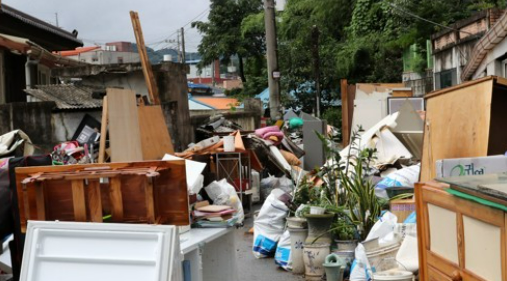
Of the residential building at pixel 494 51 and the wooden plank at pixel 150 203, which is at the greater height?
the residential building at pixel 494 51

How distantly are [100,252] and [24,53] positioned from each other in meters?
11.6

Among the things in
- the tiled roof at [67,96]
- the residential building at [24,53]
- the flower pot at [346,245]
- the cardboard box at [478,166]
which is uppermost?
the residential building at [24,53]

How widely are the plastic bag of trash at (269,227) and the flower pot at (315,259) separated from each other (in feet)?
3.74

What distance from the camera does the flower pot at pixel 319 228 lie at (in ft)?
25.1

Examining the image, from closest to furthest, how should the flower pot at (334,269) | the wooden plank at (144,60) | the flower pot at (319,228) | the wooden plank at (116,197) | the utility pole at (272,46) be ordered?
the wooden plank at (116,197) → the flower pot at (334,269) → the flower pot at (319,228) → the wooden plank at (144,60) → the utility pole at (272,46)

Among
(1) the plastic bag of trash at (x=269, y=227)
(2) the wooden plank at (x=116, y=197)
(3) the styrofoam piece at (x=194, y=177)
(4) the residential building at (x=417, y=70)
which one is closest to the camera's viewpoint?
(2) the wooden plank at (x=116, y=197)

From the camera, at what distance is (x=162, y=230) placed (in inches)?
159

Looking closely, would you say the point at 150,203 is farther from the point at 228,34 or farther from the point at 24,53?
the point at 228,34

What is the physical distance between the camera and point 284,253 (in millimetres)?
8172

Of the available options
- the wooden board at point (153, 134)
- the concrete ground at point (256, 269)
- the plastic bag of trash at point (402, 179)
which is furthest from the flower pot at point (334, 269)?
the wooden board at point (153, 134)

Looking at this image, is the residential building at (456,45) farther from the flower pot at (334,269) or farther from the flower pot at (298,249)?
the flower pot at (334,269)

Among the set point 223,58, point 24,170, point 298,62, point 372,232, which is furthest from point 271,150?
point 223,58

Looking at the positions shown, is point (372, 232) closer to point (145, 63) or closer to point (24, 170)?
point (24, 170)

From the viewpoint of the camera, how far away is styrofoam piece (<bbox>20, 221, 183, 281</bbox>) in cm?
402
